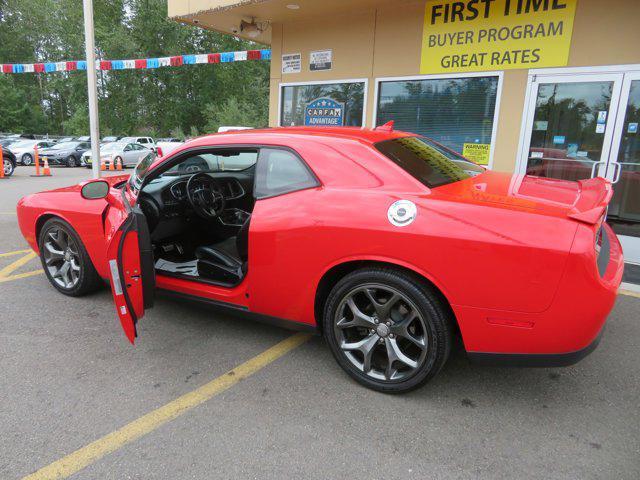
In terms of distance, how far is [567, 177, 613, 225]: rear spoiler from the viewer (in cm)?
231

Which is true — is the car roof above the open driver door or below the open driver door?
above

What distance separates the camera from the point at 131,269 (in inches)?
115

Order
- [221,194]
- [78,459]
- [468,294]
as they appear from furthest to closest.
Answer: [221,194]
[468,294]
[78,459]

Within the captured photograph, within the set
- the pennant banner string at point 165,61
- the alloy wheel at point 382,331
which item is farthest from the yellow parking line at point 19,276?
the pennant banner string at point 165,61

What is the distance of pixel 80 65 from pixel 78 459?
22.0 m

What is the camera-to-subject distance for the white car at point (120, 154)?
21.8 m

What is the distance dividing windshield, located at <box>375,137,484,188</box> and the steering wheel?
1.85 meters

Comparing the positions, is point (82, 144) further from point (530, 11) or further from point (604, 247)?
point (604, 247)

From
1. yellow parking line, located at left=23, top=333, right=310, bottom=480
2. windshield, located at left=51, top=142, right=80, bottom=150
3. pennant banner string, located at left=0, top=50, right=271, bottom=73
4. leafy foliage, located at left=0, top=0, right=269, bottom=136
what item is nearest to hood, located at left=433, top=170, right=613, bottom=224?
yellow parking line, located at left=23, top=333, right=310, bottom=480

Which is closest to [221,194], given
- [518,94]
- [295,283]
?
[295,283]

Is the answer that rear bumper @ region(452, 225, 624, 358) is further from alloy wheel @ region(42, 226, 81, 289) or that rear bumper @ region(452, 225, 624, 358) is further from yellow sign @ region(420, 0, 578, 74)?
yellow sign @ region(420, 0, 578, 74)

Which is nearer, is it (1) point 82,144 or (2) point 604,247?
(2) point 604,247

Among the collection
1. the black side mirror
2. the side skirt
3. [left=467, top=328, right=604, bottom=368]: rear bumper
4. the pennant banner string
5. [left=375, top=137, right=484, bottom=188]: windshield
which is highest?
the pennant banner string

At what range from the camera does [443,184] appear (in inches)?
114
